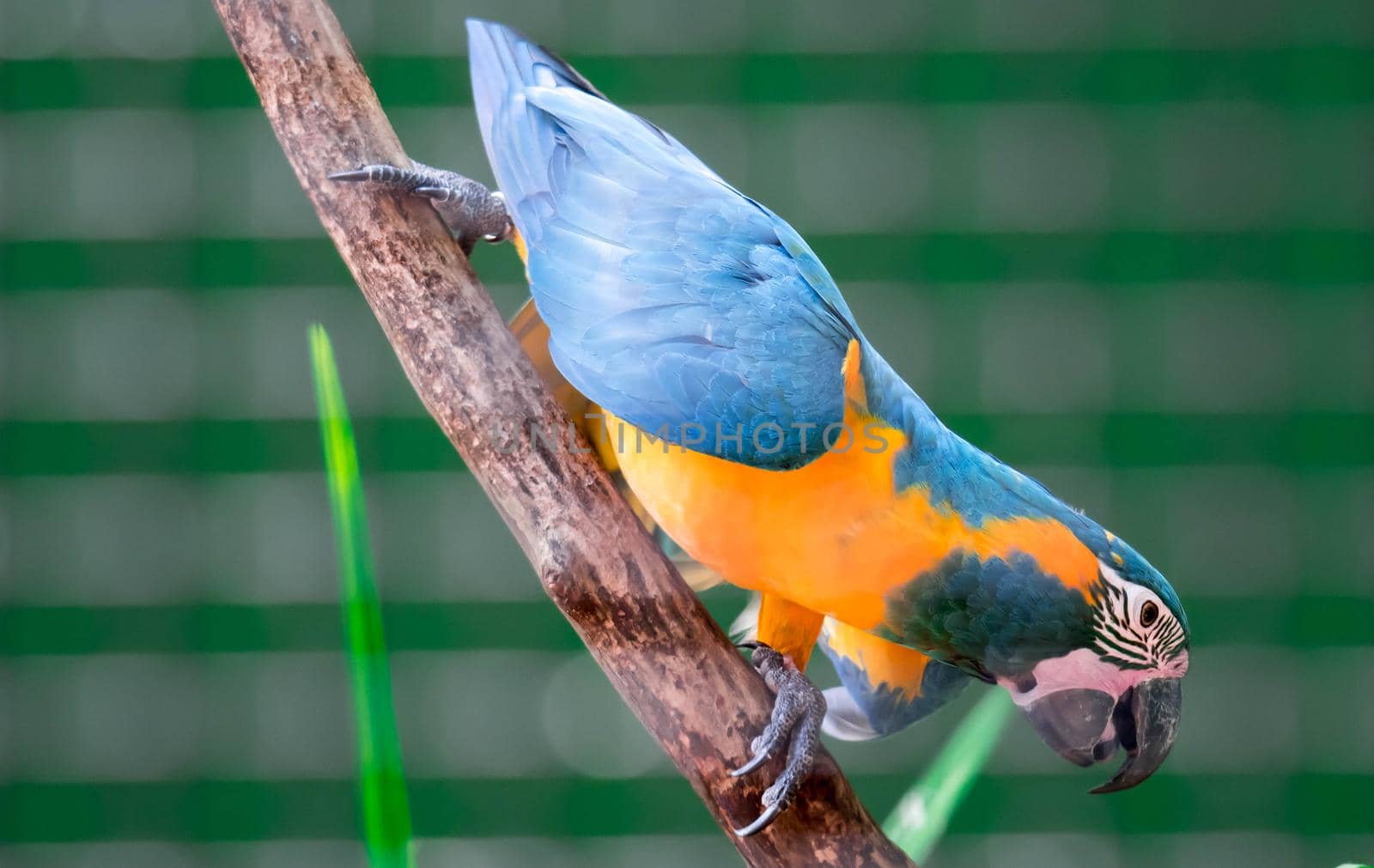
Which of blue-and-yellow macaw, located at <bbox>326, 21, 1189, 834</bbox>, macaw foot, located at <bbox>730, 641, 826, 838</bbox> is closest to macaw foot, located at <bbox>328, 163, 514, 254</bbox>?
blue-and-yellow macaw, located at <bbox>326, 21, 1189, 834</bbox>

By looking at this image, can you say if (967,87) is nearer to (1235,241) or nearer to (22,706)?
(1235,241)

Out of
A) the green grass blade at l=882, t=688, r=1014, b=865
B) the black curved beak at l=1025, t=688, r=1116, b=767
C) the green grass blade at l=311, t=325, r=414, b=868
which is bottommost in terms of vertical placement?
the green grass blade at l=882, t=688, r=1014, b=865

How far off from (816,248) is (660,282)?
661 mm

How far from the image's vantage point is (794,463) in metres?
0.48

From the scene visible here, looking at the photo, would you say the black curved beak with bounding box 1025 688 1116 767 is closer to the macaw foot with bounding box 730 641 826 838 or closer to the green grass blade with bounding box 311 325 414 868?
the macaw foot with bounding box 730 641 826 838

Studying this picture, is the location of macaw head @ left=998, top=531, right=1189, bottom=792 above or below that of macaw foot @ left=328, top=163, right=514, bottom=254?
below

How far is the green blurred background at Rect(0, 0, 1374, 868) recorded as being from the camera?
1139 mm

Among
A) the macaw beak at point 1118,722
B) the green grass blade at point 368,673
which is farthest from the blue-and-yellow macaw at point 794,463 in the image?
the green grass blade at point 368,673

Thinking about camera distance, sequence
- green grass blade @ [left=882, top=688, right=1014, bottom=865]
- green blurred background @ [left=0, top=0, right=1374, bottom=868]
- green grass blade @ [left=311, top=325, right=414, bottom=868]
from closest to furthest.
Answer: green grass blade @ [left=311, top=325, right=414, bottom=868] → green grass blade @ [left=882, top=688, right=1014, bottom=865] → green blurred background @ [left=0, top=0, right=1374, bottom=868]

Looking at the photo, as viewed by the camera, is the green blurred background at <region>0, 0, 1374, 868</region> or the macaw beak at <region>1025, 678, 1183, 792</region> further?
the green blurred background at <region>0, 0, 1374, 868</region>

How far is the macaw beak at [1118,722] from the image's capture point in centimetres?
52

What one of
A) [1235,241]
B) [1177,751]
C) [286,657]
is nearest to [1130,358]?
[1235,241]

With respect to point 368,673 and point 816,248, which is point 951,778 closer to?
point 368,673

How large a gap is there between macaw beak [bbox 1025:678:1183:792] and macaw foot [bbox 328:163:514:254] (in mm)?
371
